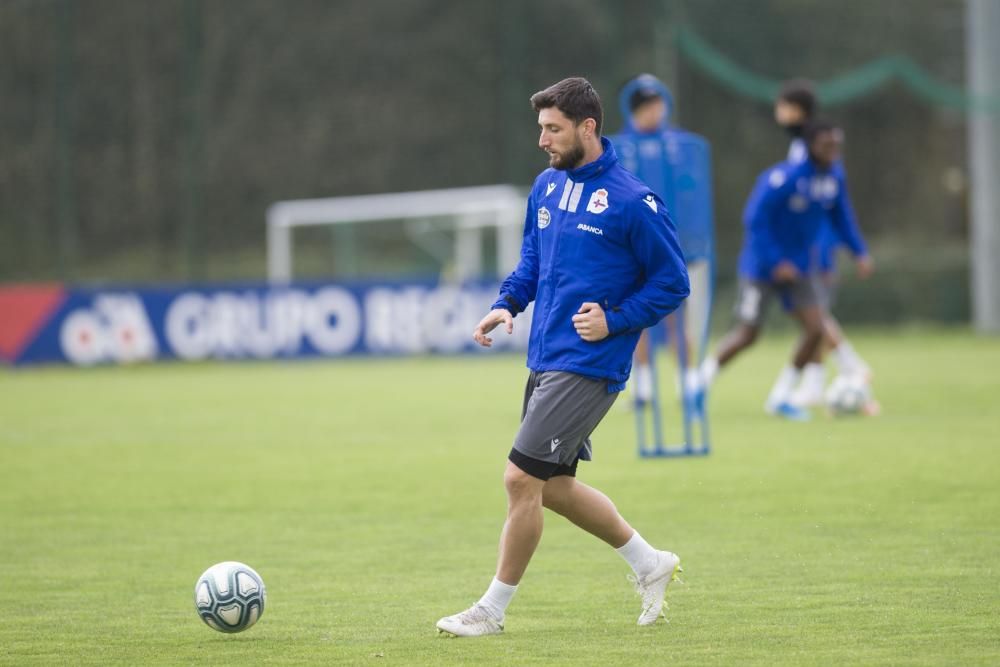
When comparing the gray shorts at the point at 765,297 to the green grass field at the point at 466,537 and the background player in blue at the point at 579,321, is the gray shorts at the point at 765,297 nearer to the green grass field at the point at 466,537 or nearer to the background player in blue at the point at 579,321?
the green grass field at the point at 466,537

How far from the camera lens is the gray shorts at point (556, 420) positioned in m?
5.63

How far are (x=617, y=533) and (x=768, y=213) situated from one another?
7134 millimetres

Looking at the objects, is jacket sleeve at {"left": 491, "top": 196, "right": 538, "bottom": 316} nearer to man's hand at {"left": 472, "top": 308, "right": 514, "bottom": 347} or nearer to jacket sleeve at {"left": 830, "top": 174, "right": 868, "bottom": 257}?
man's hand at {"left": 472, "top": 308, "right": 514, "bottom": 347}

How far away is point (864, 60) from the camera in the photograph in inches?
1159

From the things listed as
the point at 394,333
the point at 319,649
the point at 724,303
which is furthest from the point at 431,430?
the point at 724,303

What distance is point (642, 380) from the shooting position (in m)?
13.1

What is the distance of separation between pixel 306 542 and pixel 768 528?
2298mm

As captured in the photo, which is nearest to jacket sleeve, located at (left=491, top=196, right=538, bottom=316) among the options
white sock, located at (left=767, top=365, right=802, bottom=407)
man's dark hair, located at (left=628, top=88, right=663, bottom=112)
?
man's dark hair, located at (left=628, top=88, right=663, bottom=112)

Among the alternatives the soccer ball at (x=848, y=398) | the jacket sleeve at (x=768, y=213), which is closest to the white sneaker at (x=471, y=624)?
the jacket sleeve at (x=768, y=213)

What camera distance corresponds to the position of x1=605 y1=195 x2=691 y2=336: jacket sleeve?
5707 mm

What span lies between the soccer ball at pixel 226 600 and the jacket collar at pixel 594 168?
Answer: 1.91 m

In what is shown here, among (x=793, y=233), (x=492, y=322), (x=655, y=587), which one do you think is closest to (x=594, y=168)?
(x=492, y=322)

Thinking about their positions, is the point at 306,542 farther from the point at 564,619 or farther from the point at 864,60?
the point at 864,60

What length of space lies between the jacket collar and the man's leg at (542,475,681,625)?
1110 millimetres
